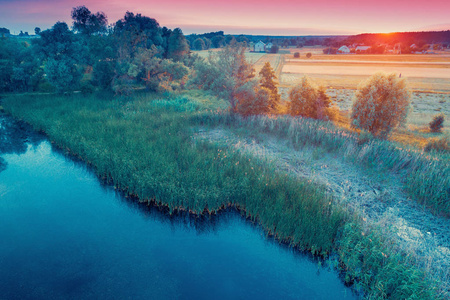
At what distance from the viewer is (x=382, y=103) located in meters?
18.4

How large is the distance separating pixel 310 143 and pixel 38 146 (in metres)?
17.7

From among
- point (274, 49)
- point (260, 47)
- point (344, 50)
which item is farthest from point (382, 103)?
point (260, 47)

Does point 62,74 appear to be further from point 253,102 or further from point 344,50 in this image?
point 344,50

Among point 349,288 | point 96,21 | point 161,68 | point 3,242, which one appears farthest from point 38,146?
point 96,21

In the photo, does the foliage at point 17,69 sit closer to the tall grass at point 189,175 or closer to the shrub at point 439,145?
the tall grass at point 189,175

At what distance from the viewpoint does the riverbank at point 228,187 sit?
6.49m

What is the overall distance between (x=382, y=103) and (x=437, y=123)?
32.1 ft

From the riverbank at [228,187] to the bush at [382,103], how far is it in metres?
12.4

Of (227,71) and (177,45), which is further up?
(177,45)

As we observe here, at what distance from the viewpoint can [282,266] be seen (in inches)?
284

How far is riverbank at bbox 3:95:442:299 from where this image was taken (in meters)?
6.49

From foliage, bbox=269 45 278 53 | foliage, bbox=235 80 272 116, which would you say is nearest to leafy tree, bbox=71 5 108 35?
foliage, bbox=235 80 272 116

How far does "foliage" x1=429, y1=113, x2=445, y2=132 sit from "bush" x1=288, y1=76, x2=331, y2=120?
Result: 10539 millimetres

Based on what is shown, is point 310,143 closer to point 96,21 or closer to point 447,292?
point 447,292
